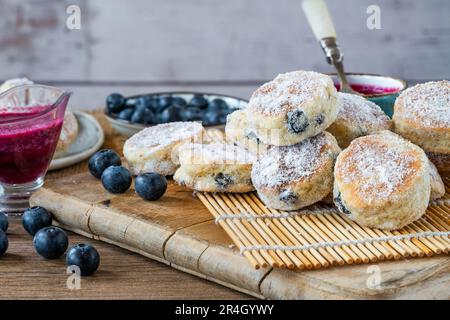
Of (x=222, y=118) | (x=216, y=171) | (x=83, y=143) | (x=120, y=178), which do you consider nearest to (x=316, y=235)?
(x=216, y=171)

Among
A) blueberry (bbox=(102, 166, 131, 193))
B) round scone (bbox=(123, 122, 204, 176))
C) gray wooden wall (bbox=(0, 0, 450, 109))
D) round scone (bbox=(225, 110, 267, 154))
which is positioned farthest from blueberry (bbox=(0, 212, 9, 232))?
gray wooden wall (bbox=(0, 0, 450, 109))

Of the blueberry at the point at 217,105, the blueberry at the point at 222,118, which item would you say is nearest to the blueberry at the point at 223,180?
the blueberry at the point at 222,118

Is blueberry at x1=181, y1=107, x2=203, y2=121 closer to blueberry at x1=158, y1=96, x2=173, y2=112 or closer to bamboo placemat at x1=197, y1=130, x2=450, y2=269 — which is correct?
blueberry at x1=158, y1=96, x2=173, y2=112

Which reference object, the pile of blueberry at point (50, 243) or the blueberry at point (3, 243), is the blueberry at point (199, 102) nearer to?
the pile of blueberry at point (50, 243)
